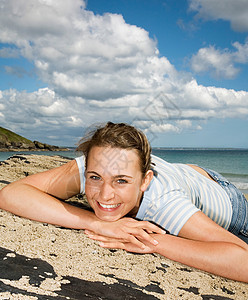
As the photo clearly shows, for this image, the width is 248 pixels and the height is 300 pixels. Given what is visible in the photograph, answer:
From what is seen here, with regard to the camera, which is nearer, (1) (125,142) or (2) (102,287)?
(2) (102,287)

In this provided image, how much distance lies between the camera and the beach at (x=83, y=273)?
1513mm

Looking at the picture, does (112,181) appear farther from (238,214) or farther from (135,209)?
(238,214)

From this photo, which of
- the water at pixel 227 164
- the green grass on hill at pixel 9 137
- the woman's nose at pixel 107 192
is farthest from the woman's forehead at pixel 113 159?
the green grass on hill at pixel 9 137

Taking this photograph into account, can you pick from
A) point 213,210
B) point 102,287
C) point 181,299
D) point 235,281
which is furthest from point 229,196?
point 102,287

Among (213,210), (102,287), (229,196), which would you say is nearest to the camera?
(102,287)

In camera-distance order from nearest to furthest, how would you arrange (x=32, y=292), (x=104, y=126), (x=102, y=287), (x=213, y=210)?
(x=32, y=292) → (x=102, y=287) → (x=104, y=126) → (x=213, y=210)

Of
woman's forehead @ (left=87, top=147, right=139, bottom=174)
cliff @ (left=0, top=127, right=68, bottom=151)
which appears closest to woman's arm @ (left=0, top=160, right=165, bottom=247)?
woman's forehead @ (left=87, top=147, right=139, bottom=174)

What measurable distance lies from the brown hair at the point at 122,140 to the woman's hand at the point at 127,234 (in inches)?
16.3

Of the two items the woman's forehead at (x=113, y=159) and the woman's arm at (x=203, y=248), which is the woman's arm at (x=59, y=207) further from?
the woman's forehead at (x=113, y=159)

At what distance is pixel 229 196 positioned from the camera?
3.05 meters

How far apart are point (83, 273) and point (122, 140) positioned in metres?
0.97

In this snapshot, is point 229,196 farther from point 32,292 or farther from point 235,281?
point 32,292

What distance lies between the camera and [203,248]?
1.99 m

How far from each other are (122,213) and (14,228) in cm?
85
